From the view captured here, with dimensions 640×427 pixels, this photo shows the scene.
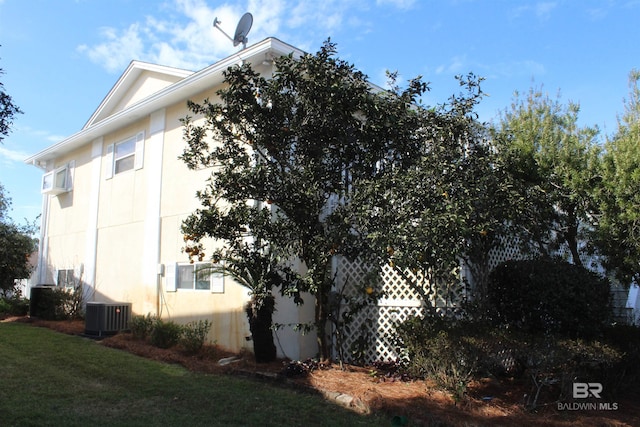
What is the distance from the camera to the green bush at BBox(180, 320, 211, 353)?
945cm

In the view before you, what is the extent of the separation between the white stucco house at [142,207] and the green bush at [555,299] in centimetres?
364

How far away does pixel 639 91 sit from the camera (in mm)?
8953

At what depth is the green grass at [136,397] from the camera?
17.8ft

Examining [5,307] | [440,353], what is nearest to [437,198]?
[440,353]

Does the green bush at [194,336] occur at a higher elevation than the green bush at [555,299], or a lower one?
lower

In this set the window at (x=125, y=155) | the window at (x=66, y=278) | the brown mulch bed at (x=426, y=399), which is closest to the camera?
the brown mulch bed at (x=426, y=399)

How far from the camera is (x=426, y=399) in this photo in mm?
6305

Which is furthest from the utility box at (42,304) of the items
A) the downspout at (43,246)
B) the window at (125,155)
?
the window at (125,155)

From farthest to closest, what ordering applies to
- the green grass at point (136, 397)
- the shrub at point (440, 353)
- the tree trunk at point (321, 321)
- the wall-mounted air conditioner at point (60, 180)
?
the wall-mounted air conditioner at point (60, 180) < the tree trunk at point (321, 321) < the shrub at point (440, 353) < the green grass at point (136, 397)

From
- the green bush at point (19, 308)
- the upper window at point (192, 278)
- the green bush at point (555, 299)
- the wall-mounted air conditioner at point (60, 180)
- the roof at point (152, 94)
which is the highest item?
the roof at point (152, 94)

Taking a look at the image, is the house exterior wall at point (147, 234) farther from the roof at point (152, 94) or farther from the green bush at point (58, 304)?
the green bush at point (58, 304)

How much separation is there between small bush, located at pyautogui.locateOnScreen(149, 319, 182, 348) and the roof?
5.17m

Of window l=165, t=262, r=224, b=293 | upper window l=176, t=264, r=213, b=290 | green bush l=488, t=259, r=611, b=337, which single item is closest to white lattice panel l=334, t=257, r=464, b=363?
green bush l=488, t=259, r=611, b=337

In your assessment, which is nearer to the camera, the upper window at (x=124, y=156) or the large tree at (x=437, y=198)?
the large tree at (x=437, y=198)
